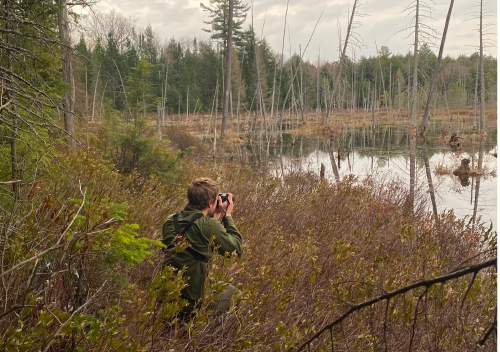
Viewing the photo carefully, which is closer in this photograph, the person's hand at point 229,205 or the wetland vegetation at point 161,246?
the wetland vegetation at point 161,246

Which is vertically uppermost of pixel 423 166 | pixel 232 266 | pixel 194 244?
pixel 194 244

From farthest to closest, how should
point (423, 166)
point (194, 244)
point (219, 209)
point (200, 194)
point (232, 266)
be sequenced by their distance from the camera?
point (423, 166)
point (219, 209)
point (200, 194)
point (194, 244)
point (232, 266)

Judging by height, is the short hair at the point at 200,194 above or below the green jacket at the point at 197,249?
above

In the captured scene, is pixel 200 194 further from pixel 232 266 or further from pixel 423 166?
pixel 423 166

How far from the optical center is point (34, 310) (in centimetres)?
199

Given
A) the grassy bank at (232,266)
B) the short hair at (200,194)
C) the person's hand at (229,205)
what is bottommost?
the grassy bank at (232,266)

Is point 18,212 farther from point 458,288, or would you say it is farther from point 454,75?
point 454,75

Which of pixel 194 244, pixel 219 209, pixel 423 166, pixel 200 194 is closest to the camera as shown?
pixel 194 244

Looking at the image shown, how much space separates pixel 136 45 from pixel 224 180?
49229 mm

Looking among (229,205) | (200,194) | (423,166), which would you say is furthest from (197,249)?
(423,166)

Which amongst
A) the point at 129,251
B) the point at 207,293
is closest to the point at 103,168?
the point at 129,251

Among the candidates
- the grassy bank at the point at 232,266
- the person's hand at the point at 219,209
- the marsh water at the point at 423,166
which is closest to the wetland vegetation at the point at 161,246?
the grassy bank at the point at 232,266

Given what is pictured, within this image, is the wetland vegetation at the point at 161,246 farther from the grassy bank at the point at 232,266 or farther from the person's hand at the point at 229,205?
the person's hand at the point at 229,205

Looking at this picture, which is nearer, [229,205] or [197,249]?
[197,249]
